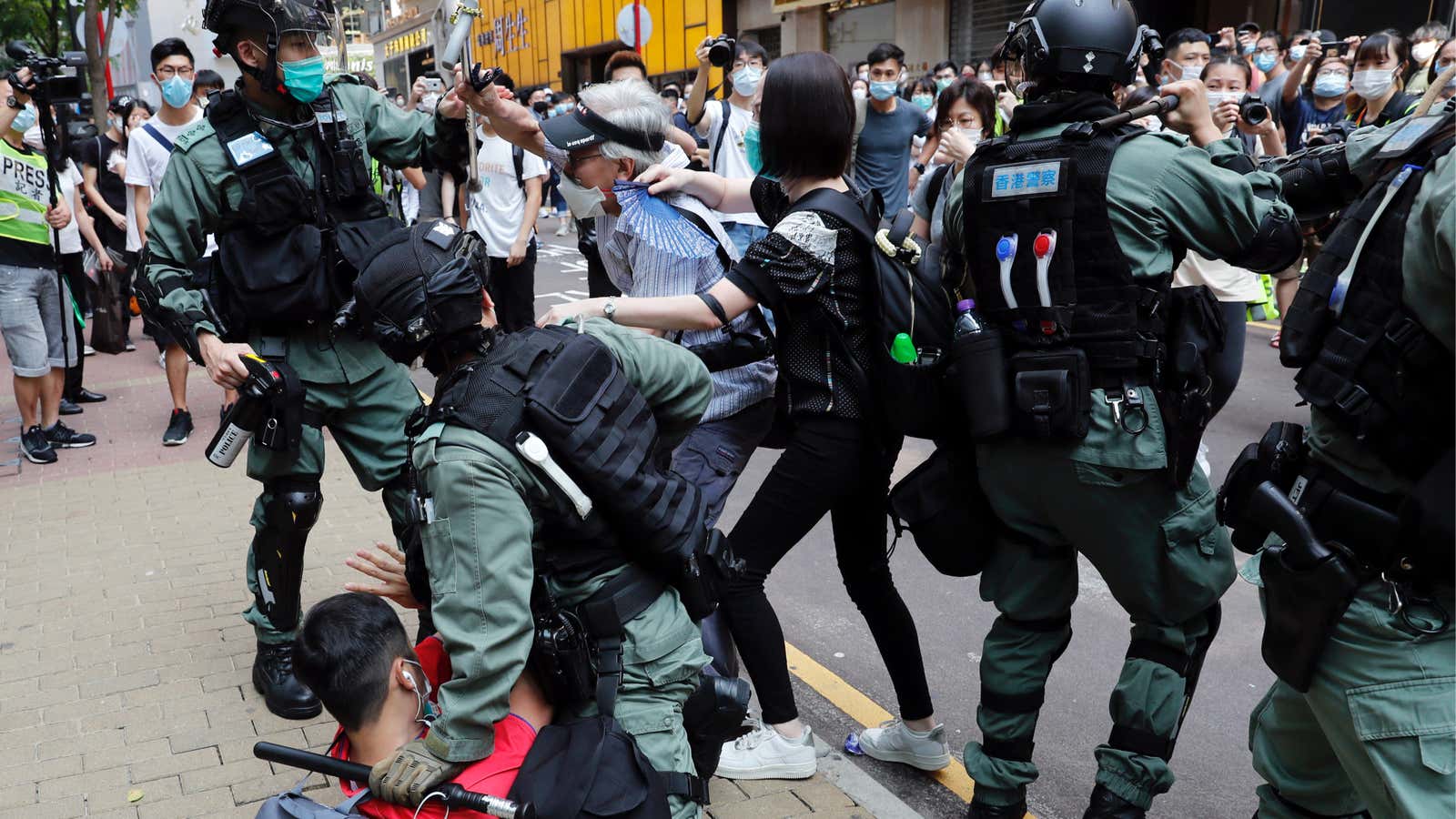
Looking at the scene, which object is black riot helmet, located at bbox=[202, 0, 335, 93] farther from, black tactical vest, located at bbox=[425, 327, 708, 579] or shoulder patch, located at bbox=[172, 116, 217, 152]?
black tactical vest, located at bbox=[425, 327, 708, 579]

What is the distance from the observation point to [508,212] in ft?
25.6

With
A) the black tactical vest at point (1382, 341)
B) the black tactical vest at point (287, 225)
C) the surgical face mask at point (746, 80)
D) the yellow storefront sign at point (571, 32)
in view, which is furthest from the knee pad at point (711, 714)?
the yellow storefront sign at point (571, 32)

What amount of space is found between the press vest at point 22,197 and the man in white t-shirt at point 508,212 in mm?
2518

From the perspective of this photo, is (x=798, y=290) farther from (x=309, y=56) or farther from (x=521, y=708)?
(x=309, y=56)

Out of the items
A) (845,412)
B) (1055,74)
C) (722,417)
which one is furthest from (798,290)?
(1055,74)

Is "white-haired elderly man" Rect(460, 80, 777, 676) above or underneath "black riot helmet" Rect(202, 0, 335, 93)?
underneath

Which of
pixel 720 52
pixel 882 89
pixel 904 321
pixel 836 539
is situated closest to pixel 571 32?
pixel 882 89

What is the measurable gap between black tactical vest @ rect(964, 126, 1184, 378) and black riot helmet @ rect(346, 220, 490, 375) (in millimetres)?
1204

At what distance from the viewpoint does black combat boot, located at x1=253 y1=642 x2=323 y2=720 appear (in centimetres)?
360

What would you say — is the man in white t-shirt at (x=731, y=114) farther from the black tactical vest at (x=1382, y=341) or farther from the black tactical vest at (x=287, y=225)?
the black tactical vest at (x=1382, y=341)

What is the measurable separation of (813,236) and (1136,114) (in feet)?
2.63

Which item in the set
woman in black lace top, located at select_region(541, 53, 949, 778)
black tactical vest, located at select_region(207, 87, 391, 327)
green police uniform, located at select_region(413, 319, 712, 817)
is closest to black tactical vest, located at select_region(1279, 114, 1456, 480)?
woman in black lace top, located at select_region(541, 53, 949, 778)

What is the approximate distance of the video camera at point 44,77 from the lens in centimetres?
577

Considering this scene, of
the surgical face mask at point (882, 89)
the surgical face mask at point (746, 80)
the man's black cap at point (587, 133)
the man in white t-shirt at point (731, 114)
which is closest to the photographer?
the man's black cap at point (587, 133)
